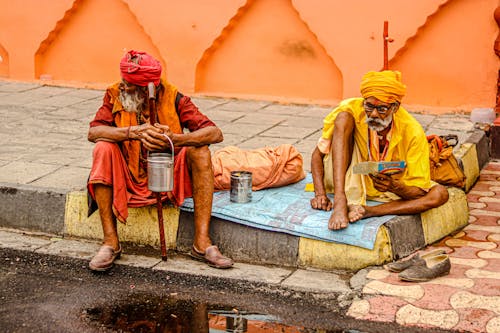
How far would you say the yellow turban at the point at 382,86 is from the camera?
17.9 ft

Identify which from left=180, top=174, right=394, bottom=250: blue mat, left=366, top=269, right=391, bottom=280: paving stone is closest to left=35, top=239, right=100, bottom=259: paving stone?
left=180, top=174, right=394, bottom=250: blue mat

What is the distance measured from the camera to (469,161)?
718 cm

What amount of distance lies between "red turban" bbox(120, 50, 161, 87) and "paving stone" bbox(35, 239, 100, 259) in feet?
3.80

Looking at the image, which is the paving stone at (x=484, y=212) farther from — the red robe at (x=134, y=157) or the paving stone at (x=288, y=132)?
the red robe at (x=134, y=157)

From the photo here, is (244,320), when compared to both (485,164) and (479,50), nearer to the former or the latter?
(485,164)

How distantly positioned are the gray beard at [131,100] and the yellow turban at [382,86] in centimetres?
135

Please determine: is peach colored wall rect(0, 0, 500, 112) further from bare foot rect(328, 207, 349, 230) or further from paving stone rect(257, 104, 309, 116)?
bare foot rect(328, 207, 349, 230)

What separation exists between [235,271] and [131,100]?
1212mm

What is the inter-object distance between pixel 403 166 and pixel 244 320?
152cm

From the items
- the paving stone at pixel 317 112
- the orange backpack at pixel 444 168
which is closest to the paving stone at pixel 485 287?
the orange backpack at pixel 444 168

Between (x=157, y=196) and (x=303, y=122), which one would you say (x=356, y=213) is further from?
(x=303, y=122)

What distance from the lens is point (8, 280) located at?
5363 millimetres

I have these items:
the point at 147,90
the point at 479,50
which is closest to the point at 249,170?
the point at 147,90

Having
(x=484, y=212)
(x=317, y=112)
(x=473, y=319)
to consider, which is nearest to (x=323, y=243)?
(x=473, y=319)
